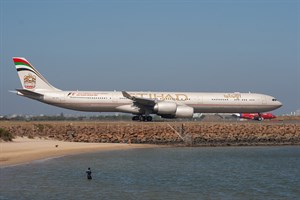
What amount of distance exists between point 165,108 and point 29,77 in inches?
644

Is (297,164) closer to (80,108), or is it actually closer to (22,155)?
(22,155)

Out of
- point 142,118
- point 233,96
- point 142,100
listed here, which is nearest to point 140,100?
point 142,100

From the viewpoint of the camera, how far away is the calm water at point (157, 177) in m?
22.7

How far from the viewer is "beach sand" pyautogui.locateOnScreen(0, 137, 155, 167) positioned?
33406 mm

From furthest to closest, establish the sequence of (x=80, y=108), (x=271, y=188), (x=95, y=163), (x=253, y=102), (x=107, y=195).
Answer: (x=253, y=102) < (x=80, y=108) < (x=95, y=163) < (x=271, y=188) < (x=107, y=195)

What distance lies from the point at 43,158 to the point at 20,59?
1153 inches

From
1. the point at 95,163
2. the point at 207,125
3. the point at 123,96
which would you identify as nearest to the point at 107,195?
the point at 95,163

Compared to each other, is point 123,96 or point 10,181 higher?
point 123,96

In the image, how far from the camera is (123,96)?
193ft

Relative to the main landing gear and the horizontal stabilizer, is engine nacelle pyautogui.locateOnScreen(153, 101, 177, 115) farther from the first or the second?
the horizontal stabilizer

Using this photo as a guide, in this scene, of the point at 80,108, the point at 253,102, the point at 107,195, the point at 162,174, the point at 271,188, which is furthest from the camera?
the point at 253,102

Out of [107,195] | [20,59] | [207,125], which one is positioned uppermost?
[20,59]

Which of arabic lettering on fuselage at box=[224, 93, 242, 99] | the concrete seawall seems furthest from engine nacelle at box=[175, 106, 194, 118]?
arabic lettering on fuselage at box=[224, 93, 242, 99]

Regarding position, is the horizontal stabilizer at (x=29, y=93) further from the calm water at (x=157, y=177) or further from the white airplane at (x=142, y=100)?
the calm water at (x=157, y=177)
